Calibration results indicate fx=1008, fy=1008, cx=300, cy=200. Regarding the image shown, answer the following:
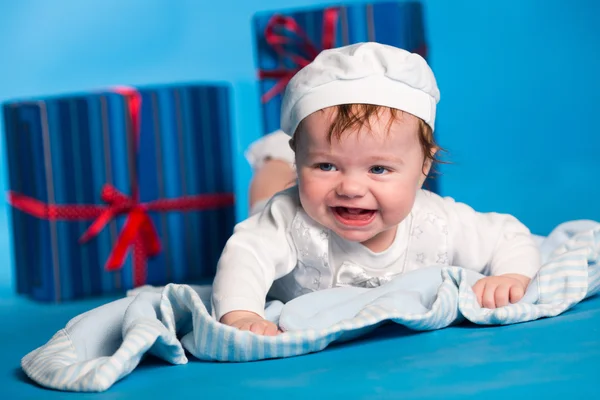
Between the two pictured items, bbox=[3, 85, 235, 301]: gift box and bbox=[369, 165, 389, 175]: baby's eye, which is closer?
bbox=[369, 165, 389, 175]: baby's eye

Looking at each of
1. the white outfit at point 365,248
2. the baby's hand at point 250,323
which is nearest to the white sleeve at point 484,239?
the white outfit at point 365,248

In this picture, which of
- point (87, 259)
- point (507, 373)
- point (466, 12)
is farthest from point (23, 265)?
point (466, 12)

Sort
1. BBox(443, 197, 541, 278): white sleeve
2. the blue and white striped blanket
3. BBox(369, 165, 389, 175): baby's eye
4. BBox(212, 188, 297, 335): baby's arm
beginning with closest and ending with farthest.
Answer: the blue and white striped blanket, BBox(212, 188, 297, 335): baby's arm, BBox(369, 165, 389, 175): baby's eye, BBox(443, 197, 541, 278): white sleeve

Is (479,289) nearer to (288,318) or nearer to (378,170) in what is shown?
(378,170)

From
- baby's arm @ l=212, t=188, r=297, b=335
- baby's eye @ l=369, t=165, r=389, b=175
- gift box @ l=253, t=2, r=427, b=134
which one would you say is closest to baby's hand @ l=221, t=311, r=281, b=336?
baby's arm @ l=212, t=188, r=297, b=335

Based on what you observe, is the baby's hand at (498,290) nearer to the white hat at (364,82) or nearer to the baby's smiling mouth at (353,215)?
the baby's smiling mouth at (353,215)

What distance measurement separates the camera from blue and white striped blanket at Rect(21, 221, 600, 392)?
2.11 metres

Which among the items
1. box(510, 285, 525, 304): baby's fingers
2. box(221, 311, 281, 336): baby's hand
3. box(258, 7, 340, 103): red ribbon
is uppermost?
box(258, 7, 340, 103): red ribbon

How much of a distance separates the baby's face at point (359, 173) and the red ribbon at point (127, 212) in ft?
3.83

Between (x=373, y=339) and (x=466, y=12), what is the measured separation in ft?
10.8

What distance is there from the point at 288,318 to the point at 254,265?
7.3 inches

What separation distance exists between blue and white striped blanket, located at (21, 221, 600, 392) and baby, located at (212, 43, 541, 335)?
0.25 feet

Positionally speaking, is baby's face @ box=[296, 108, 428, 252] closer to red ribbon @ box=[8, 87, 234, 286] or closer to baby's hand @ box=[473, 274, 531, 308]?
baby's hand @ box=[473, 274, 531, 308]

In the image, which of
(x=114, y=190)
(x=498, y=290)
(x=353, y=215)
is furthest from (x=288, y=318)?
(x=114, y=190)
